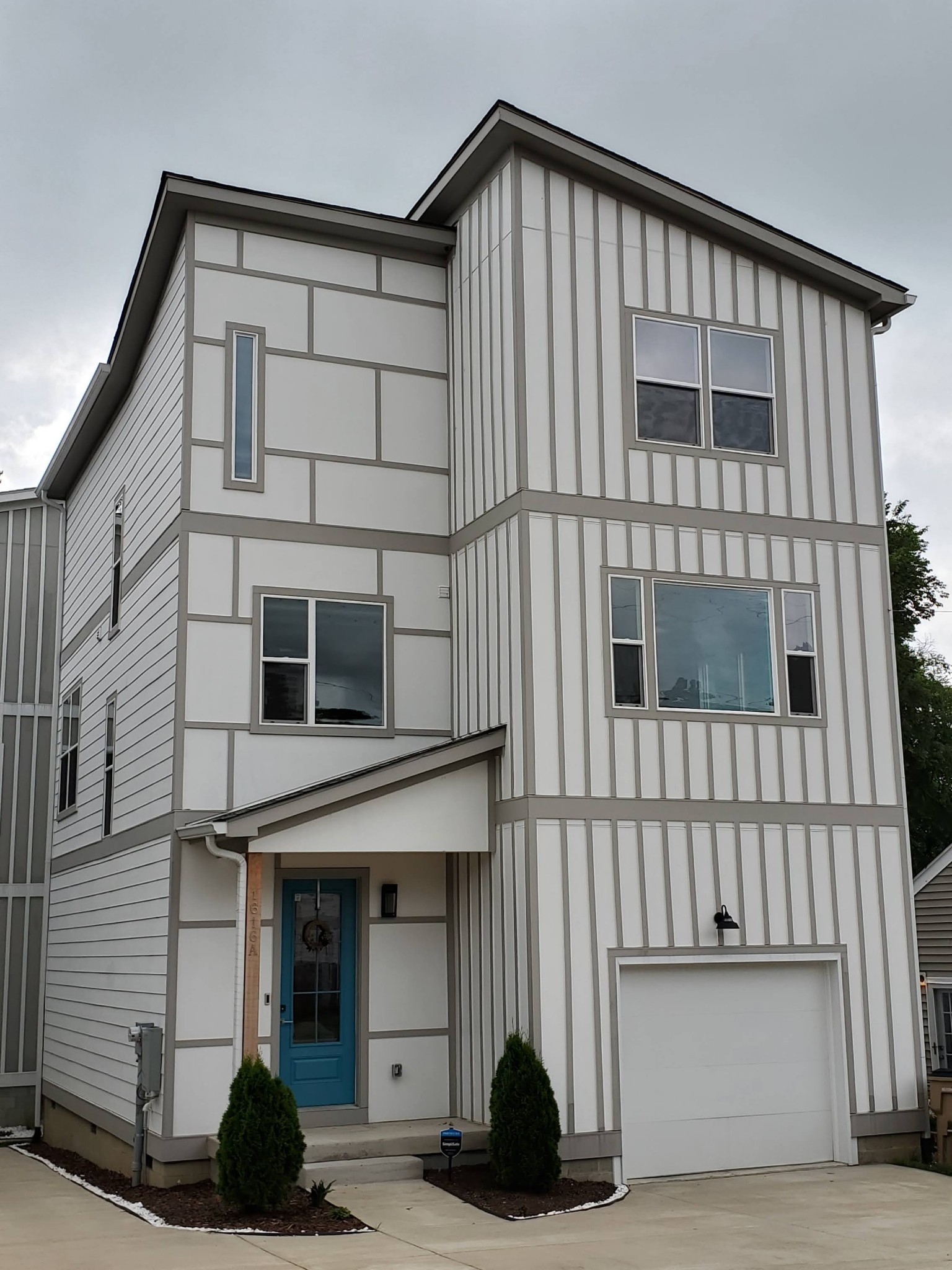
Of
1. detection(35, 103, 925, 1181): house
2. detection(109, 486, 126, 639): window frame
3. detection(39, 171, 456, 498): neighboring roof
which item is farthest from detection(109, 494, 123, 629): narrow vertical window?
detection(39, 171, 456, 498): neighboring roof

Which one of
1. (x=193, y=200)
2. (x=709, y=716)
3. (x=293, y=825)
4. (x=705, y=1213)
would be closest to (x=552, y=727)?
(x=709, y=716)

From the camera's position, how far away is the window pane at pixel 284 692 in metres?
12.4

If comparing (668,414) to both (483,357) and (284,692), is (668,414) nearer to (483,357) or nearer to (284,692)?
(483,357)

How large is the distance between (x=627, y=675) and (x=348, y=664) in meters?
2.75

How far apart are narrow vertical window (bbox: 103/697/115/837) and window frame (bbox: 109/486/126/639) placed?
924 millimetres

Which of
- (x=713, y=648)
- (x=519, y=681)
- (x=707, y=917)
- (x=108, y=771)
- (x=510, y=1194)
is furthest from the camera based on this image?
(x=108, y=771)

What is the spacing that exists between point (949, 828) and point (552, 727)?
68.1 ft

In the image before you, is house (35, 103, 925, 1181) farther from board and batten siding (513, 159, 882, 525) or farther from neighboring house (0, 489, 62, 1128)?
neighboring house (0, 489, 62, 1128)

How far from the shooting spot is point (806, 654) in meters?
12.7

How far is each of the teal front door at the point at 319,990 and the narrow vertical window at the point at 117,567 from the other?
16.0 ft

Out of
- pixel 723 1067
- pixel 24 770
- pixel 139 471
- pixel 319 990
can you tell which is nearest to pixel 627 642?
pixel 723 1067

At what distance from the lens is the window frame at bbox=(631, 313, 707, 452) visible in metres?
12.6

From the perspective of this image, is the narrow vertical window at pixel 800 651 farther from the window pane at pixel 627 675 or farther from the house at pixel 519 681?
the window pane at pixel 627 675

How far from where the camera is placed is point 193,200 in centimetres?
1281
